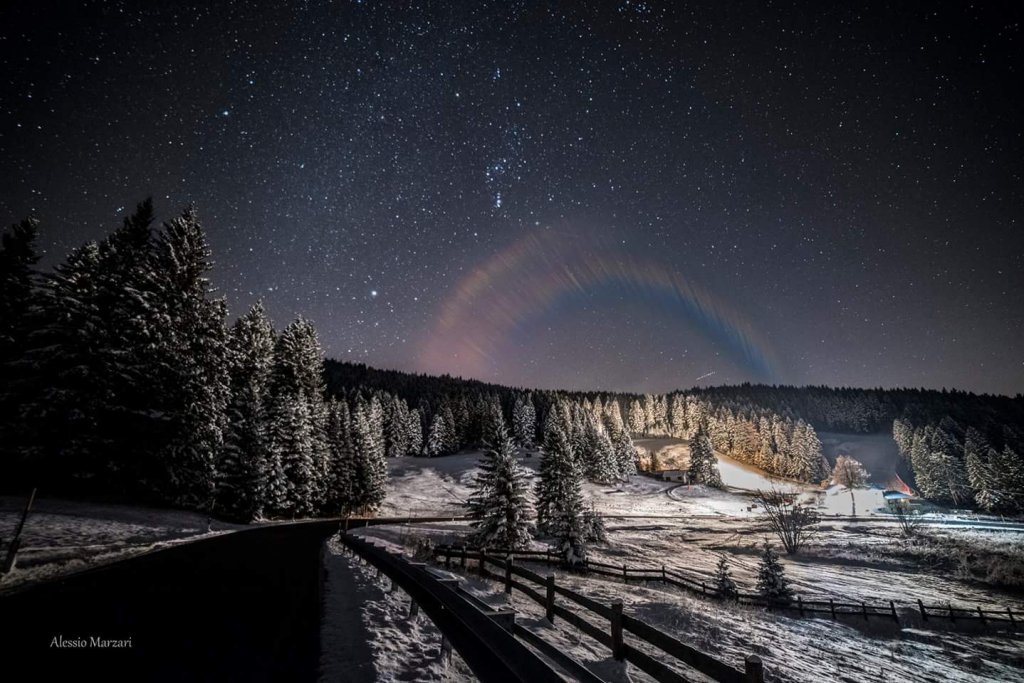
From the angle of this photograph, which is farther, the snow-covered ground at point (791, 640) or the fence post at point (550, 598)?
the snow-covered ground at point (791, 640)

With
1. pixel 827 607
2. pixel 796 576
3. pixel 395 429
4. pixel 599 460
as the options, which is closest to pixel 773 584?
pixel 827 607

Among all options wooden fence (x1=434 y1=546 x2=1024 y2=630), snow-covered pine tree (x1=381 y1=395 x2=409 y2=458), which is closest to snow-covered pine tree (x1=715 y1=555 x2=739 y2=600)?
wooden fence (x1=434 y1=546 x2=1024 y2=630)

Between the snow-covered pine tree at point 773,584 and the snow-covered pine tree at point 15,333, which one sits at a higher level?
the snow-covered pine tree at point 15,333

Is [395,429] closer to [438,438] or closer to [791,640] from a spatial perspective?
[438,438]

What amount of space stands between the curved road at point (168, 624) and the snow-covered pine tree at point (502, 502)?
A: 19041 mm

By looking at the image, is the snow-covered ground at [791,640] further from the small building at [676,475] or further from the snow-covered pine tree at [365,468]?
the small building at [676,475]

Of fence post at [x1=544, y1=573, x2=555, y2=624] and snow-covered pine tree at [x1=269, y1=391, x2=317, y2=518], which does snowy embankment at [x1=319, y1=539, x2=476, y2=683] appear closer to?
fence post at [x1=544, y1=573, x2=555, y2=624]

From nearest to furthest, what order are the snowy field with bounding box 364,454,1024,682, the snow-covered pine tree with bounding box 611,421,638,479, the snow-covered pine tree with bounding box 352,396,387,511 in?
the snowy field with bounding box 364,454,1024,682 < the snow-covered pine tree with bounding box 352,396,387,511 < the snow-covered pine tree with bounding box 611,421,638,479

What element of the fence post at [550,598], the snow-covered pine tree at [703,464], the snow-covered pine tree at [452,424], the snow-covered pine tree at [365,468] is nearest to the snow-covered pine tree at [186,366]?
the snow-covered pine tree at [365,468]

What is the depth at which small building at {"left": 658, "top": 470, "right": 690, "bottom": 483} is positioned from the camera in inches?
3938

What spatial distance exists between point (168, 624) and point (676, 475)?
113 m

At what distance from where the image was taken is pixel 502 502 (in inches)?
1254

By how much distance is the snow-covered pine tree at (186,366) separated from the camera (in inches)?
1111

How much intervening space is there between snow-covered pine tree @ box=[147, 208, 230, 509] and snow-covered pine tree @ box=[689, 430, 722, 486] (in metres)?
92.2
